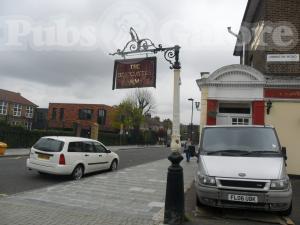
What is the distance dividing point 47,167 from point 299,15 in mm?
11523

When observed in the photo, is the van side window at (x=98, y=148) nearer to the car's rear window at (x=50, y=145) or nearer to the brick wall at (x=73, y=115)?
the car's rear window at (x=50, y=145)

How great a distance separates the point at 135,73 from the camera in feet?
29.3

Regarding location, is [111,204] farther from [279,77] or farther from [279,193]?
[279,77]

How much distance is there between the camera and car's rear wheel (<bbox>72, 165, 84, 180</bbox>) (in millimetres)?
13180

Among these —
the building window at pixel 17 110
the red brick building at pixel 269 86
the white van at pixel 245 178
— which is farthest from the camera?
the building window at pixel 17 110

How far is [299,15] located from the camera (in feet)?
48.3

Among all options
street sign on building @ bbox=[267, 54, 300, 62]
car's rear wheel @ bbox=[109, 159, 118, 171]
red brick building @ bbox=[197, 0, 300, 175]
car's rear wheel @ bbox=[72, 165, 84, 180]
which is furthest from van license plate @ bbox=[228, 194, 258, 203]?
car's rear wheel @ bbox=[109, 159, 118, 171]

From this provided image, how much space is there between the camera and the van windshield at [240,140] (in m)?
8.00

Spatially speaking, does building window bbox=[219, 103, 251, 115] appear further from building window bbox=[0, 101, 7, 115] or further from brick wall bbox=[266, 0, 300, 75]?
building window bbox=[0, 101, 7, 115]

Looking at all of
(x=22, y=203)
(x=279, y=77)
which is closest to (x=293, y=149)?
(x=279, y=77)

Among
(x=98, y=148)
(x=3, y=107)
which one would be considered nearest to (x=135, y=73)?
(x=98, y=148)

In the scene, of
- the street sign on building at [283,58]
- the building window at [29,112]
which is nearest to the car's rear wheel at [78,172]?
the street sign on building at [283,58]

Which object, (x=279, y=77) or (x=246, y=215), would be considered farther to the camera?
(x=279, y=77)

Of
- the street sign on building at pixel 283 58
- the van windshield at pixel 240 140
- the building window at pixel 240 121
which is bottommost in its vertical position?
the van windshield at pixel 240 140
